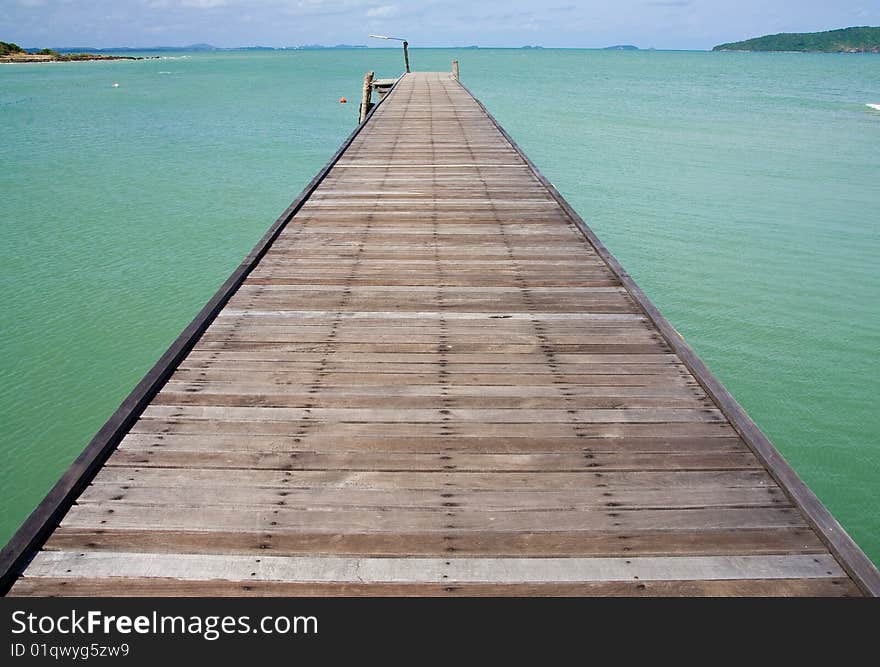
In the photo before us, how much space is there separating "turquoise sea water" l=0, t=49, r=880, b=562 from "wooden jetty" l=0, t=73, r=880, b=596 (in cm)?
368

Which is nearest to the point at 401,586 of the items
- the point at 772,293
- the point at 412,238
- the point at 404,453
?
the point at 404,453

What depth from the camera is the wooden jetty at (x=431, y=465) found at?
10.3 ft

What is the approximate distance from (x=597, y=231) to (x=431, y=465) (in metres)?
13.9

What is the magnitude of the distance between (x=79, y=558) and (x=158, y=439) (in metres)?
1.03

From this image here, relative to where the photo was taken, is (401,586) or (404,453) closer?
(401,586)

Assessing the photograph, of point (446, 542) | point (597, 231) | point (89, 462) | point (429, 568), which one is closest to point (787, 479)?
point (446, 542)

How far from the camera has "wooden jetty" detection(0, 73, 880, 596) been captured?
3.14 meters

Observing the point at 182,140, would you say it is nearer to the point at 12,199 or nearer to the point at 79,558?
the point at 12,199

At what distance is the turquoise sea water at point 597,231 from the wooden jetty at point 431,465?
12.1ft

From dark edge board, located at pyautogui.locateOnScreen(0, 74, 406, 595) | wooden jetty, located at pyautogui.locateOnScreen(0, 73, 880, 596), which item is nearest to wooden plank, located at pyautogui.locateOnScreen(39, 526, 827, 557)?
wooden jetty, located at pyautogui.locateOnScreen(0, 73, 880, 596)

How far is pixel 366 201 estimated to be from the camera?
942 cm

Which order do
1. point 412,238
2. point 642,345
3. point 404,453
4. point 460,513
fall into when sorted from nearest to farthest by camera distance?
point 460,513 → point 404,453 → point 642,345 → point 412,238

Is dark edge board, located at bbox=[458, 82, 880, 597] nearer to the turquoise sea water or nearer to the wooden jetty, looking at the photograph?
the wooden jetty
